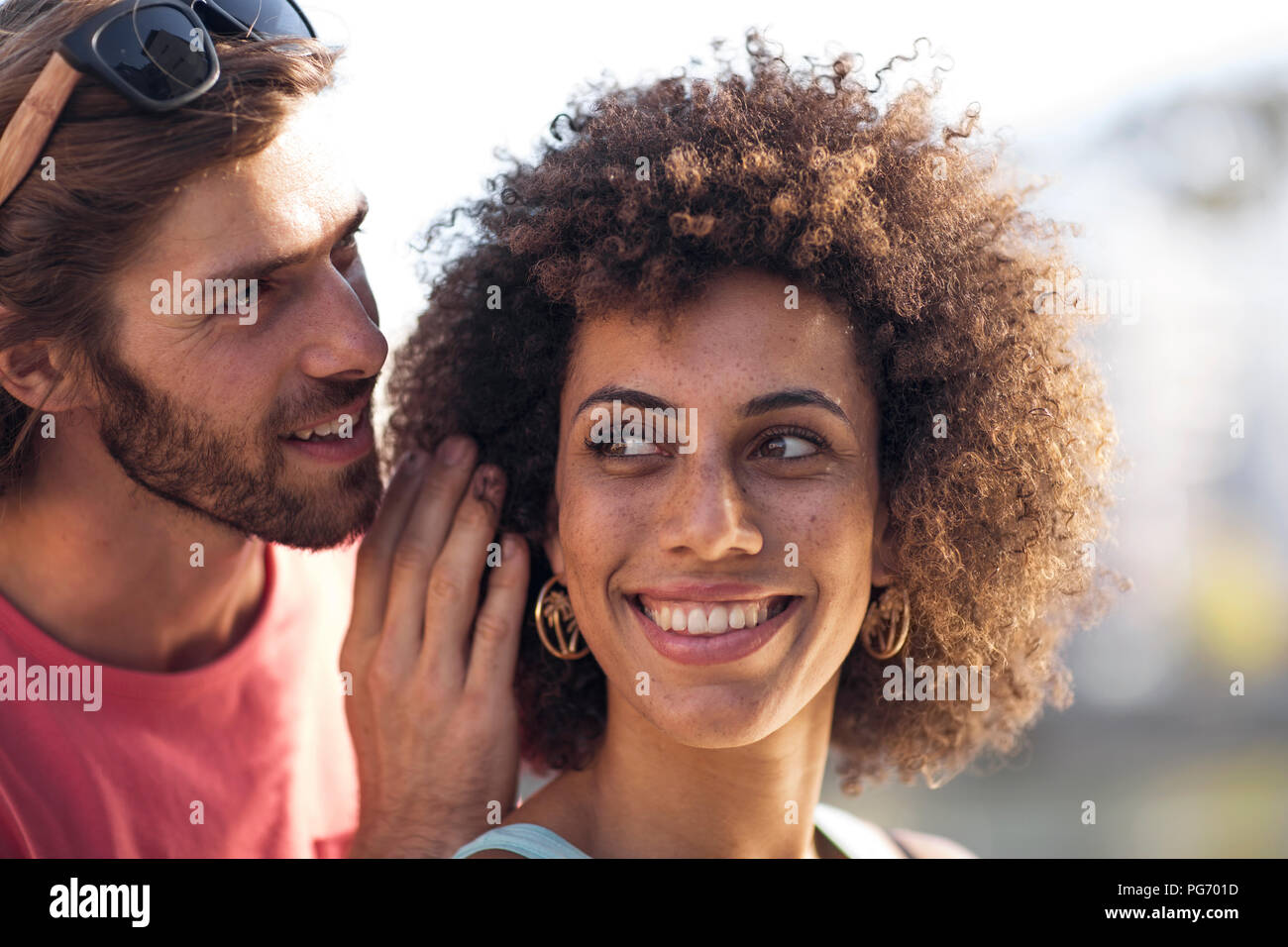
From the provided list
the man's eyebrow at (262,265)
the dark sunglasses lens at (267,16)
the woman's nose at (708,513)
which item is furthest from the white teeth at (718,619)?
the dark sunglasses lens at (267,16)

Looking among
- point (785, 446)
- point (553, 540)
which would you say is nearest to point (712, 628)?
point (785, 446)

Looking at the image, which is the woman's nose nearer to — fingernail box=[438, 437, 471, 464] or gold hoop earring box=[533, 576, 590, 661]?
gold hoop earring box=[533, 576, 590, 661]

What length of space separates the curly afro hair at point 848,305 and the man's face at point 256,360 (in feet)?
1.02

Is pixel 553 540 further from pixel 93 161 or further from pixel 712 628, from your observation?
pixel 93 161

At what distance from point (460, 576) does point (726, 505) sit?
1.06 metres

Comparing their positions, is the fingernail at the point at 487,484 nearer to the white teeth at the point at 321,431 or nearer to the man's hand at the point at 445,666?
the man's hand at the point at 445,666

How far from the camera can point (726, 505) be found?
261 cm

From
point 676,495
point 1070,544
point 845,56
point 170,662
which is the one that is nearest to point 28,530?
point 170,662

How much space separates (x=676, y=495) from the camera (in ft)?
8.86

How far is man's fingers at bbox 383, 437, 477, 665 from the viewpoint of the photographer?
3383mm
